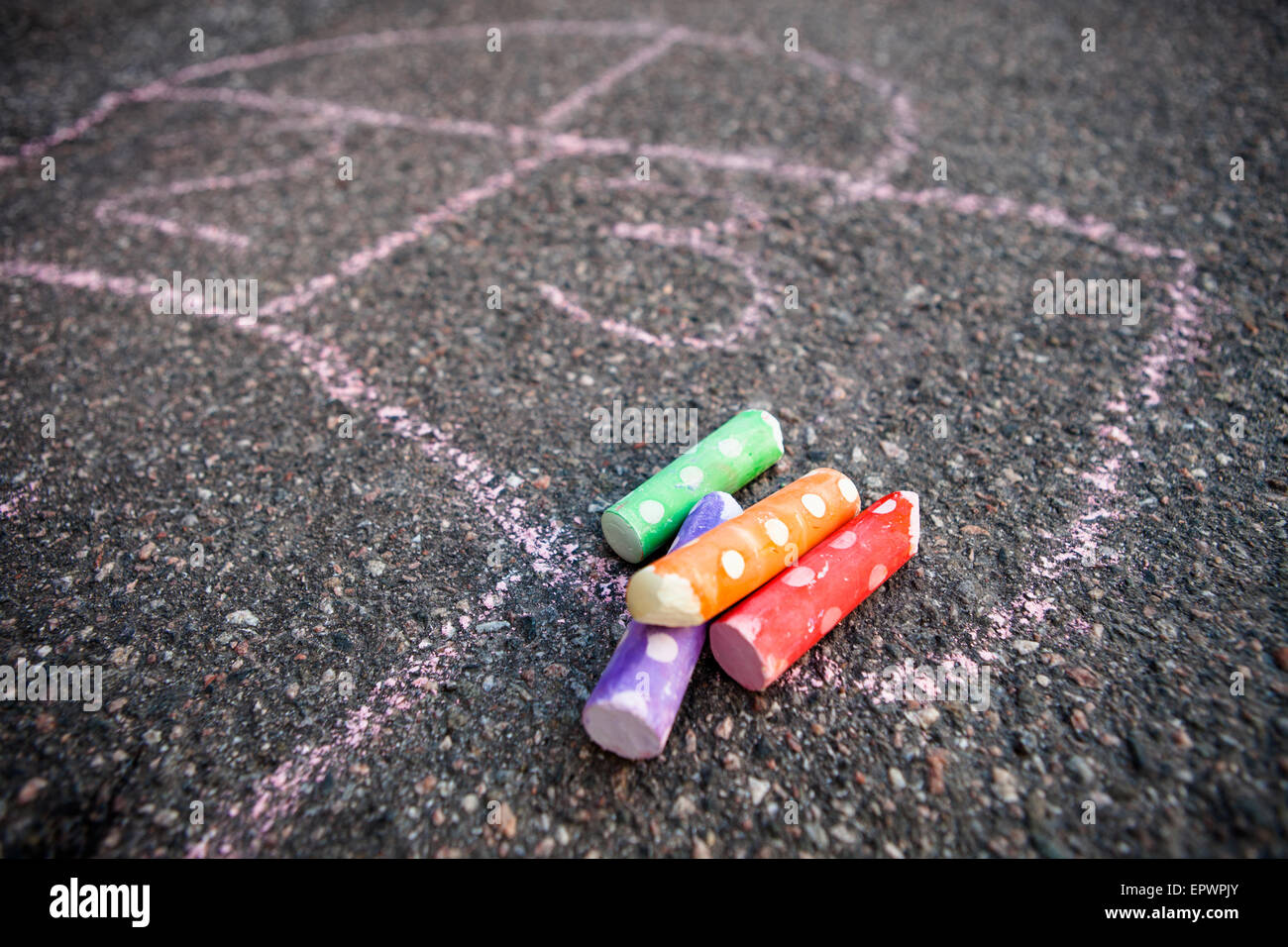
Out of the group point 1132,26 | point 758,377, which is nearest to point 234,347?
point 758,377

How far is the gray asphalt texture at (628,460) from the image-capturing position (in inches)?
70.5

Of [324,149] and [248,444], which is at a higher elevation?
[324,149]

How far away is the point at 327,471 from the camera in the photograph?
2645 mm

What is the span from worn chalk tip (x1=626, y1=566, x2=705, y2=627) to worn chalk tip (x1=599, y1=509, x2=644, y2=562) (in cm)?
40

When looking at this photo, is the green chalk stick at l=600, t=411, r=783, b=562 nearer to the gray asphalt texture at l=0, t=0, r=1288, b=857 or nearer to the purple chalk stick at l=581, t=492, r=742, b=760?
the gray asphalt texture at l=0, t=0, r=1288, b=857

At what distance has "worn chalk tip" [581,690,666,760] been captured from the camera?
5.74 ft

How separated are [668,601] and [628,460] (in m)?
0.95

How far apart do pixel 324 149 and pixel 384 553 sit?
9.54 ft

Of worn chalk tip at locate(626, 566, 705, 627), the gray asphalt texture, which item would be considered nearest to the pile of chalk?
worn chalk tip at locate(626, 566, 705, 627)

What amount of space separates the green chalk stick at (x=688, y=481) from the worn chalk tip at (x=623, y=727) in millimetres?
541

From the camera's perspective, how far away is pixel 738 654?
1880mm

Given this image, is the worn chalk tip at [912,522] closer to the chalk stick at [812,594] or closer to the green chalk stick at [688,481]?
the chalk stick at [812,594]

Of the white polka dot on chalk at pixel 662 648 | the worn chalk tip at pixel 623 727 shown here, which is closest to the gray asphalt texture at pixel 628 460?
the worn chalk tip at pixel 623 727
